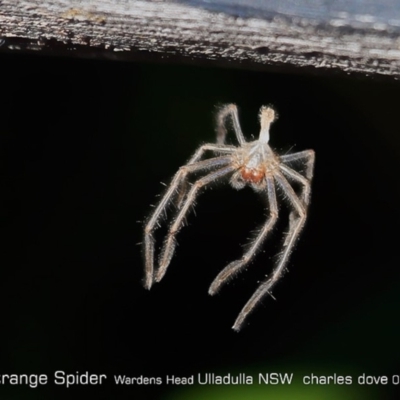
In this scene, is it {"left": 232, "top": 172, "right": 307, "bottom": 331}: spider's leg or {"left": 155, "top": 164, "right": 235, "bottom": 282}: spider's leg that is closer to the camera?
{"left": 155, "top": 164, "right": 235, "bottom": 282}: spider's leg

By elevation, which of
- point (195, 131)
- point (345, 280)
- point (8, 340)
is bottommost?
point (8, 340)

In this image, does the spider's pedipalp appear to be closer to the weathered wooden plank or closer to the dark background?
the dark background

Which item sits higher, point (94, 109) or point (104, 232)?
point (94, 109)

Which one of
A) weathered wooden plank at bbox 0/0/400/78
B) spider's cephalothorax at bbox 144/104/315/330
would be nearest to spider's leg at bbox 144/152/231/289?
spider's cephalothorax at bbox 144/104/315/330

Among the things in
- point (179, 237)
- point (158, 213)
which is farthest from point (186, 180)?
point (179, 237)

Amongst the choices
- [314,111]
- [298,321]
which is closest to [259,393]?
[298,321]

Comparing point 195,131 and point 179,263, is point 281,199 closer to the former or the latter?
point 195,131

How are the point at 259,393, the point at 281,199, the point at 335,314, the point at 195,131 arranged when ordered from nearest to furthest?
the point at 281,199 < the point at 259,393 < the point at 195,131 < the point at 335,314

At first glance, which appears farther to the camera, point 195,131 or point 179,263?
point 179,263
